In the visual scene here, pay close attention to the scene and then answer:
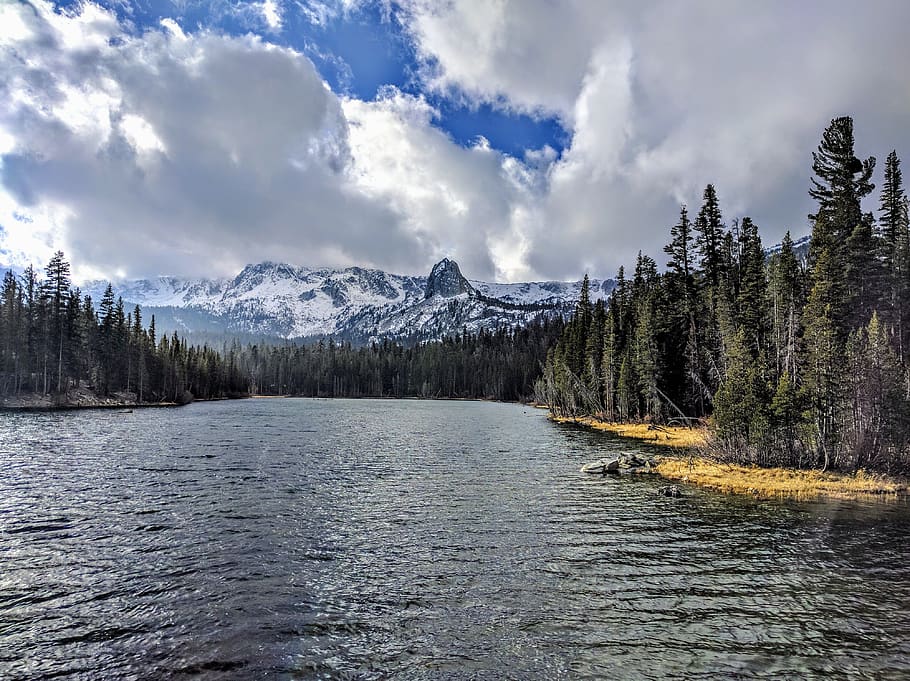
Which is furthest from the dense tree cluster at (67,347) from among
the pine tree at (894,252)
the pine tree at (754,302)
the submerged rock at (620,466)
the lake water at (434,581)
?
the pine tree at (894,252)

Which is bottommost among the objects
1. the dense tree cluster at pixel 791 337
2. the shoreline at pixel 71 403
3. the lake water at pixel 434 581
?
the lake water at pixel 434 581

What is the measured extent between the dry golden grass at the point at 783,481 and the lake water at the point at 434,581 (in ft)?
10.1

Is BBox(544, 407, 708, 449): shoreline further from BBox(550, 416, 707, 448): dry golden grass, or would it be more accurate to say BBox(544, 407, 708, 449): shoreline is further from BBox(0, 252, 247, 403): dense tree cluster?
BBox(0, 252, 247, 403): dense tree cluster

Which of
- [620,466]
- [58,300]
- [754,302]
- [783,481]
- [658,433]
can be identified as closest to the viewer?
[783,481]

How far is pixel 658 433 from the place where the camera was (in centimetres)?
5959

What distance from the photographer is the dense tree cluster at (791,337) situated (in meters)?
33.1

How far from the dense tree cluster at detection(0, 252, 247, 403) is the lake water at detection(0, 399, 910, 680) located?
82974mm

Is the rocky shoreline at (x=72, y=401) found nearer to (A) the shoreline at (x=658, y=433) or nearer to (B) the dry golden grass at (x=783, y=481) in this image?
(A) the shoreline at (x=658, y=433)

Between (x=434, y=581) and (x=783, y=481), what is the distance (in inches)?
1067

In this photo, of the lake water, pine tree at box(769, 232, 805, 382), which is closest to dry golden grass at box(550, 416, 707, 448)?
pine tree at box(769, 232, 805, 382)

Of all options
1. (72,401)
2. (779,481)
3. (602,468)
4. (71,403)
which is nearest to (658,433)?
(602,468)

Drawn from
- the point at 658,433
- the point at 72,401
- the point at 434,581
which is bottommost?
the point at 434,581

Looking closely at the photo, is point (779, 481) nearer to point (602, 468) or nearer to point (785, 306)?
point (602, 468)

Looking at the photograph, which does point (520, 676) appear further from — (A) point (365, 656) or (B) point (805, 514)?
(B) point (805, 514)
